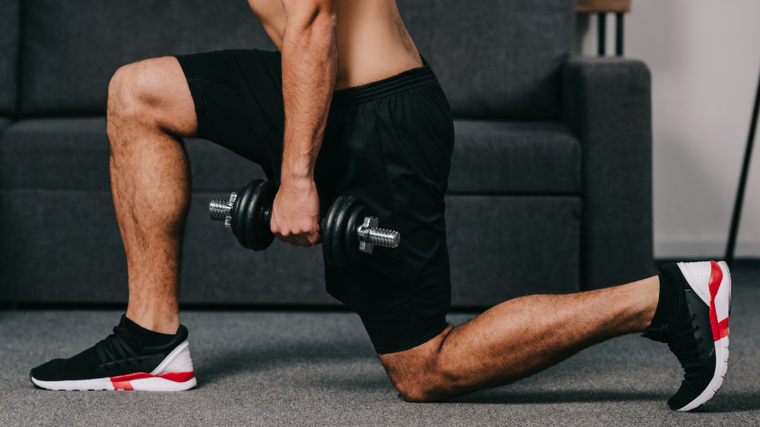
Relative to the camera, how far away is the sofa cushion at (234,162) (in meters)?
1.68

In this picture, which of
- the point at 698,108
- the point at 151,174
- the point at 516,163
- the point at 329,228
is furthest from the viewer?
the point at 698,108

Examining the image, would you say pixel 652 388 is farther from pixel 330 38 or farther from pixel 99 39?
pixel 99 39

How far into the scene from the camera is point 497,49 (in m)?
2.12

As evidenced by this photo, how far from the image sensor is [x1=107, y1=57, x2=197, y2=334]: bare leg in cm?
114

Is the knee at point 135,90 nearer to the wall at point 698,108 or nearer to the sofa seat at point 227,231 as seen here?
the sofa seat at point 227,231

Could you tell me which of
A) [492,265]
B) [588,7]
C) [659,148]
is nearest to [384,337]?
[492,265]

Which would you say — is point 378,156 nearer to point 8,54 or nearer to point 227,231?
point 227,231

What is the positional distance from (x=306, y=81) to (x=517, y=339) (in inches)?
21.4

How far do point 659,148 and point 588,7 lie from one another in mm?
626

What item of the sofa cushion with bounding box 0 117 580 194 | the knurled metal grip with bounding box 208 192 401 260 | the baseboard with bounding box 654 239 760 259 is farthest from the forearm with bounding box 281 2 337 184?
the baseboard with bounding box 654 239 760 259

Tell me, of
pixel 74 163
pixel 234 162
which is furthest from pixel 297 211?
pixel 74 163

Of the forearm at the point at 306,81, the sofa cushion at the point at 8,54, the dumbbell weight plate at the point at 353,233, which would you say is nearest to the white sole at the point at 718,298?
the dumbbell weight plate at the point at 353,233

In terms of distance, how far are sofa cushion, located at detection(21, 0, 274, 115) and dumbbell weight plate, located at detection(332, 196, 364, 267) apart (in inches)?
51.6

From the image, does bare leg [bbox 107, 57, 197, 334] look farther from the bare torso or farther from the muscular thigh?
the bare torso
